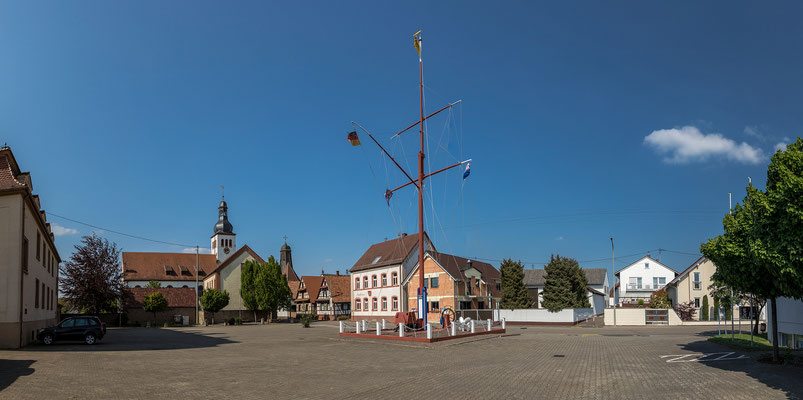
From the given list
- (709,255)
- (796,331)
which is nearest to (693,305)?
(796,331)

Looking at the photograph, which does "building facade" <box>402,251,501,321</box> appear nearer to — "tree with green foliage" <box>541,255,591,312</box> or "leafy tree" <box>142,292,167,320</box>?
"tree with green foliage" <box>541,255,591,312</box>

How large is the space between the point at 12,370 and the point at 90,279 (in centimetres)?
4316

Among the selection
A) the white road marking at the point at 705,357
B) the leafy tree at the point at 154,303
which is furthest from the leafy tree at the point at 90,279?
the white road marking at the point at 705,357

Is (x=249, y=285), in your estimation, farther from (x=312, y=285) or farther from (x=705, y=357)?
(x=705, y=357)

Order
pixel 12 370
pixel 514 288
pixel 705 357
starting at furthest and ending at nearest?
1. pixel 514 288
2. pixel 705 357
3. pixel 12 370

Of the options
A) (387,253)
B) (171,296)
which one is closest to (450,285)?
(387,253)

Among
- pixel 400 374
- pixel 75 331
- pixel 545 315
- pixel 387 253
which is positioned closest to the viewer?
pixel 400 374

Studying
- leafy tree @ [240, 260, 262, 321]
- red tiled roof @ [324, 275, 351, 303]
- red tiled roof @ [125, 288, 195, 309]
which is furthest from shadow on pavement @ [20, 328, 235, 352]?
red tiled roof @ [324, 275, 351, 303]

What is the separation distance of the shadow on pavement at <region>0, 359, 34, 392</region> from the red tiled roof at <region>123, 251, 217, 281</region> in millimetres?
74128

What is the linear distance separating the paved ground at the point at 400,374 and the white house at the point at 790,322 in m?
2.37

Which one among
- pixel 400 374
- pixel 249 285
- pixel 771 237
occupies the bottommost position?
pixel 249 285

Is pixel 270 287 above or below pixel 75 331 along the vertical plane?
below

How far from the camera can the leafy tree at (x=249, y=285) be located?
68625 mm

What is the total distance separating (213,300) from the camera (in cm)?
6669
